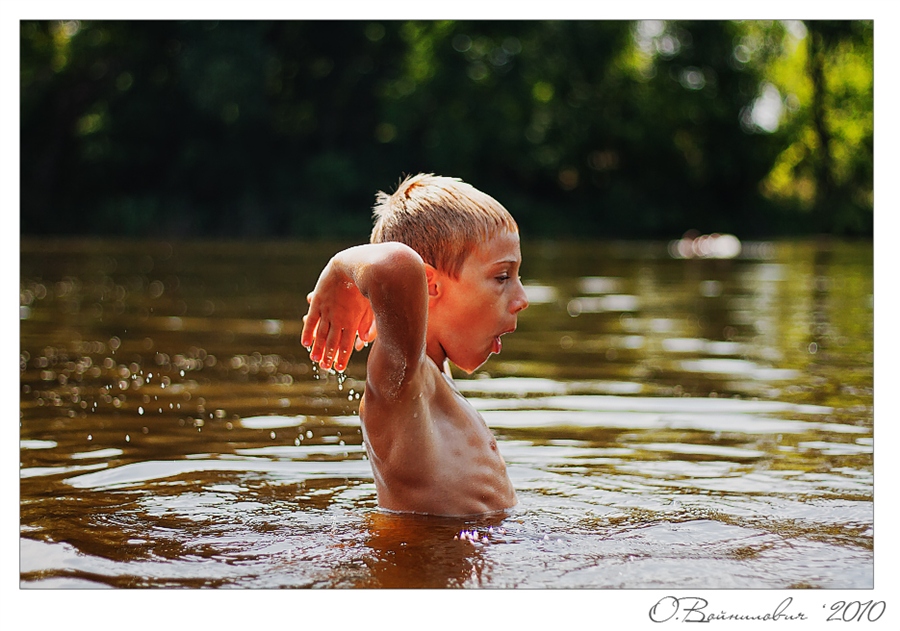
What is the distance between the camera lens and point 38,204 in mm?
32500

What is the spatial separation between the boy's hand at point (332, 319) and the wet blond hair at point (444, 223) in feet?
0.96

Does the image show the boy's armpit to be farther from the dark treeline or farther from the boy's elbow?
the dark treeline

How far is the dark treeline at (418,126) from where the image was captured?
33.2 metres

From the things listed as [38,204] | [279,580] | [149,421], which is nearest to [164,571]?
[279,580]

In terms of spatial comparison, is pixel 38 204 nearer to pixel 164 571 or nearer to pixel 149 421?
pixel 149 421

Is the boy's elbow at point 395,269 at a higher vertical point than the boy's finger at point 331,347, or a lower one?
higher

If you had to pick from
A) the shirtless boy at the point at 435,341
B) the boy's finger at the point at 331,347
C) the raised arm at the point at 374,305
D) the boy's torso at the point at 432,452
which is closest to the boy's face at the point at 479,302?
the shirtless boy at the point at 435,341

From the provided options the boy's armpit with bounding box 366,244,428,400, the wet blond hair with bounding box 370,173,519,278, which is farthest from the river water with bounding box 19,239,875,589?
the wet blond hair with bounding box 370,173,519,278

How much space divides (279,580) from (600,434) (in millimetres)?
2469

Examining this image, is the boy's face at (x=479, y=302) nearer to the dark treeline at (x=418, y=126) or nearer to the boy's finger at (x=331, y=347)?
the boy's finger at (x=331, y=347)

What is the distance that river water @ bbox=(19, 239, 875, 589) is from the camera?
3.07m

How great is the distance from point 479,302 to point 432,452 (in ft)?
1.43

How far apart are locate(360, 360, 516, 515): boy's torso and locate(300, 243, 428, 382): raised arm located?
19 centimetres

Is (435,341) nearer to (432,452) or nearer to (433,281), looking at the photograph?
(433,281)
